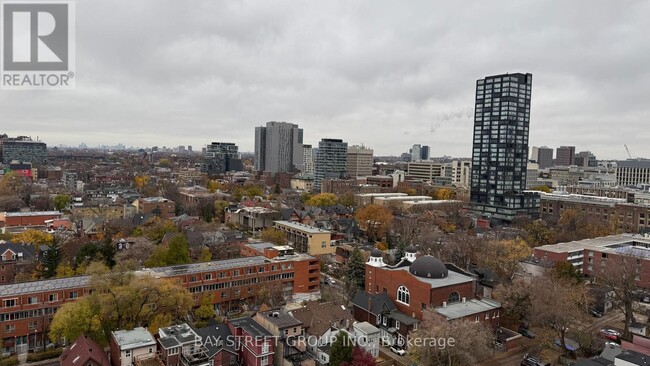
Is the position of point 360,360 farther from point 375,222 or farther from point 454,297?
point 375,222

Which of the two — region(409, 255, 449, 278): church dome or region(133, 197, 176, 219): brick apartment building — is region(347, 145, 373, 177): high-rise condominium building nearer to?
Result: region(133, 197, 176, 219): brick apartment building

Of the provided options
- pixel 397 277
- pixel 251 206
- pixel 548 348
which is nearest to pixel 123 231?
pixel 251 206

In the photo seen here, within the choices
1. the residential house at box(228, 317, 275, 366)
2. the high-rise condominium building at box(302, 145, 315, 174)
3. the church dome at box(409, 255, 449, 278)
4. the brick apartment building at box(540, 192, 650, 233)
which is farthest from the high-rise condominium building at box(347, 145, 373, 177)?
the residential house at box(228, 317, 275, 366)

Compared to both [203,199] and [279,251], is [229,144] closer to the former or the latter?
[203,199]

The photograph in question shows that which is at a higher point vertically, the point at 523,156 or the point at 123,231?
the point at 523,156

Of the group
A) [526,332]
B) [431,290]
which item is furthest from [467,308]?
[526,332]
